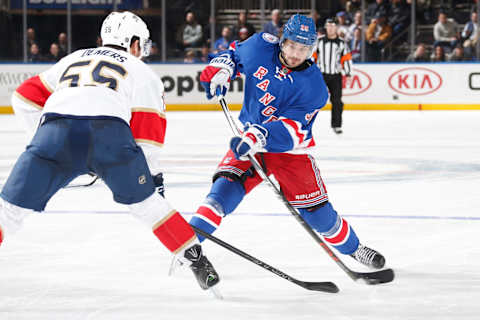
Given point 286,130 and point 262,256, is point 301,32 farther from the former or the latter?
point 262,256

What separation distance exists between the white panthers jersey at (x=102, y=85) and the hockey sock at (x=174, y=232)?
323mm

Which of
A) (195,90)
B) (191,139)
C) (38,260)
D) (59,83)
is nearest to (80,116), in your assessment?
(59,83)

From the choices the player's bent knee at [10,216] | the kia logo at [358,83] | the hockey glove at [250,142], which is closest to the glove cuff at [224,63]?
the hockey glove at [250,142]

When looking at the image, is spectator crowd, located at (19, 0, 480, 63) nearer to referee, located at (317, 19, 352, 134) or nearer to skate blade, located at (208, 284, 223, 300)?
referee, located at (317, 19, 352, 134)

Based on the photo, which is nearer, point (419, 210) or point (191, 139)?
point (419, 210)

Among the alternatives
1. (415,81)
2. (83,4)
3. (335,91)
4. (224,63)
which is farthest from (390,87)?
(224,63)

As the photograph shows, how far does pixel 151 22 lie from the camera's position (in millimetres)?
13539

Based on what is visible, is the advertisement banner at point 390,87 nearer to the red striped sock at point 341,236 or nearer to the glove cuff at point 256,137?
the red striped sock at point 341,236

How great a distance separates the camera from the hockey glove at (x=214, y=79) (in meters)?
3.16

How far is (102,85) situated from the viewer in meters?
2.41

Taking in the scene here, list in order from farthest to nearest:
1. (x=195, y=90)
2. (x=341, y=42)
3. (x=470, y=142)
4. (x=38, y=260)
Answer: (x=195, y=90), (x=341, y=42), (x=470, y=142), (x=38, y=260)

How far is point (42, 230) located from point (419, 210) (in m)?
1.97

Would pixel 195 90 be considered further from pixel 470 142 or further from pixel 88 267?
pixel 88 267

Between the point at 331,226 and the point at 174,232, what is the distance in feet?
2.62
